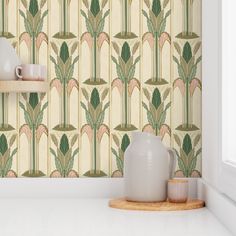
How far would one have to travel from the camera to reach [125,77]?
2.15 meters

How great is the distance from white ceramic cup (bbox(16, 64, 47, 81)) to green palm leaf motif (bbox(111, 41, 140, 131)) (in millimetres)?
283

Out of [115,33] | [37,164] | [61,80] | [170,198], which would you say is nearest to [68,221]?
[170,198]

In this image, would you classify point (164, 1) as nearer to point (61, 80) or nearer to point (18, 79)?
point (61, 80)

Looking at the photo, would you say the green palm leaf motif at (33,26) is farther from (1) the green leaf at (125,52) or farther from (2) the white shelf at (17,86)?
(1) the green leaf at (125,52)

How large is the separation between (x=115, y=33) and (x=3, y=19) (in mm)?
431

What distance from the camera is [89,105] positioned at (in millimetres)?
2145

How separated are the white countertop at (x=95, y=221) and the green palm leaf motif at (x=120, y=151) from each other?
20 centimetres

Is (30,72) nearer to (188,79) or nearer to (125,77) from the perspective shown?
(125,77)

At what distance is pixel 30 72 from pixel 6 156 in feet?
1.12

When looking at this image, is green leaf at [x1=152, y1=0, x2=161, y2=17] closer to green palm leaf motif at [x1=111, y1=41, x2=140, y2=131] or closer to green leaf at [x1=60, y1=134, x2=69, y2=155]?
green palm leaf motif at [x1=111, y1=41, x2=140, y2=131]

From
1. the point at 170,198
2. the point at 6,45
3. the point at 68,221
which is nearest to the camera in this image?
the point at 68,221

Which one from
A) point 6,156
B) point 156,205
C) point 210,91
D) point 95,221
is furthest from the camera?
point 6,156

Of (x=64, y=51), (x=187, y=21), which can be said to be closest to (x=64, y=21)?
(x=64, y=51)

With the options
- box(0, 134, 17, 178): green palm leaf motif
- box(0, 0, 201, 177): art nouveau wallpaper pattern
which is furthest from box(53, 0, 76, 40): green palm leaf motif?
box(0, 134, 17, 178): green palm leaf motif
